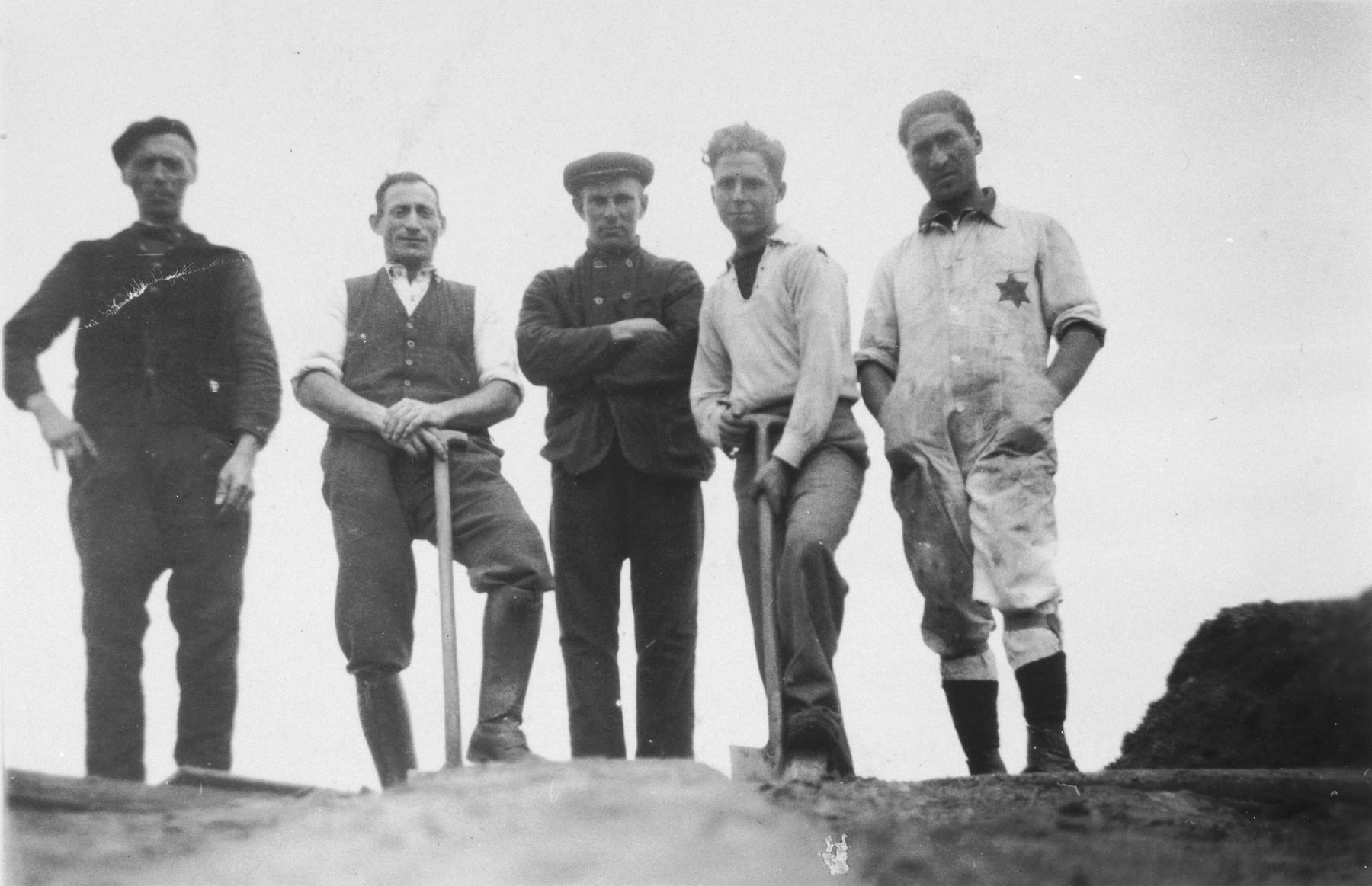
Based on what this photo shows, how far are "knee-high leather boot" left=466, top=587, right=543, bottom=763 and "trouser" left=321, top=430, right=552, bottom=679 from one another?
2.0 inches

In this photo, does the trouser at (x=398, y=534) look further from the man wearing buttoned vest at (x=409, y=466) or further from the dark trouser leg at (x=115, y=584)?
the dark trouser leg at (x=115, y=584)

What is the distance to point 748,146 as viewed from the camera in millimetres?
5086

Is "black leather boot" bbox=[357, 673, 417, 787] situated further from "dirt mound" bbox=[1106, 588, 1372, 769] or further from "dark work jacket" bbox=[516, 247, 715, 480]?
"dirt mound" bbox=[1106, 588, 1372, 769]

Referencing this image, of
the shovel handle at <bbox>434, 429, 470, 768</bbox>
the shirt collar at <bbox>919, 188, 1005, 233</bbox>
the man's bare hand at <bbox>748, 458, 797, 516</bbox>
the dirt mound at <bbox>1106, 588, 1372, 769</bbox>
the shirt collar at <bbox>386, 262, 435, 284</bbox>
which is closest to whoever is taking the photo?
the shovel handle at <bbox>434, 429, 470, 768</bbox>

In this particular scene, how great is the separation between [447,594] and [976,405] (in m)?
1.56

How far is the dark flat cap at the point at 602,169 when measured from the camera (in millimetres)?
5289

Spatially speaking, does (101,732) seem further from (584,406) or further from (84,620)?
(584,406)

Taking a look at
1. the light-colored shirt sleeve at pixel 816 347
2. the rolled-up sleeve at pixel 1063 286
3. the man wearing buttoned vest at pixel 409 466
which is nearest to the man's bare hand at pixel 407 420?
the man wearing buttoned vest at pixel 409 466

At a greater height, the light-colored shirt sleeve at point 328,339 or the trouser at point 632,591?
the light-colored shirt sleeve at point 328,339

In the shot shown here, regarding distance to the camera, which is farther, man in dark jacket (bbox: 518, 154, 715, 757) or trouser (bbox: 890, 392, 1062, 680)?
man in dark jacket (bbox: 518, 154, 715, 757)

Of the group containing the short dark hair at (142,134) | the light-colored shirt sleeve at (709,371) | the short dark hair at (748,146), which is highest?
the short dark hair at (142,134)

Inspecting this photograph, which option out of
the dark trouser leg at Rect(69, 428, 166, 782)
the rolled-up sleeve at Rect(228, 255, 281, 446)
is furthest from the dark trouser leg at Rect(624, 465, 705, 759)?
the dark trouser leg at Rect(69, 428, 166, 782)

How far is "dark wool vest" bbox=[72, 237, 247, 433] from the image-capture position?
506 centimetres

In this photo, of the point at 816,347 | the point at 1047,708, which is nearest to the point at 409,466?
the point at 816,347
